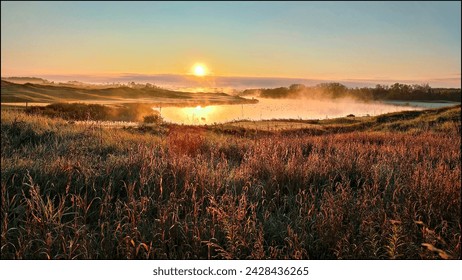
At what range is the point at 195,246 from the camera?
13.2 ft

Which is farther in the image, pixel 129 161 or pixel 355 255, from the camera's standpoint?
pixel 129 161

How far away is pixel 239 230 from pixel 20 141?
10833 millimetres

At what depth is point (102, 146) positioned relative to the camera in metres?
11.0

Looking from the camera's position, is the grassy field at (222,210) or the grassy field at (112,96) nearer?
the grassy field at (222,210)

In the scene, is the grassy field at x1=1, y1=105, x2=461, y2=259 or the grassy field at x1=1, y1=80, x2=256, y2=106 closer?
the grassy field at x1=1, y1=105, x2=461, y2=259

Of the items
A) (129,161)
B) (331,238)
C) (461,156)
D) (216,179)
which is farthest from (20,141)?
(461,156)

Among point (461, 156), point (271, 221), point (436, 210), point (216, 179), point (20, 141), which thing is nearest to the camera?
point (271, 221)

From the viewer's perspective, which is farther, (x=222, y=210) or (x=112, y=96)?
(x=112, y=96)

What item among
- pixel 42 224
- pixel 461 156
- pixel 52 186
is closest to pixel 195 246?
pixel 42 224

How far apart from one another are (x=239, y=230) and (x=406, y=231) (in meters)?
2.03

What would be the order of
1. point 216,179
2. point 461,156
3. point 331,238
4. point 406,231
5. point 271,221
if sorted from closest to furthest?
point 331,238, point 406,231, point 271,221, point 216,179, point 461,156

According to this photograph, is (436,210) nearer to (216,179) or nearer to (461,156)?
(216,179)

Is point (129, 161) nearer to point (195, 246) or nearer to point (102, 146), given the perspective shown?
point (195, 246)

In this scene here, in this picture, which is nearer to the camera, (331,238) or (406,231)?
(331,238)
